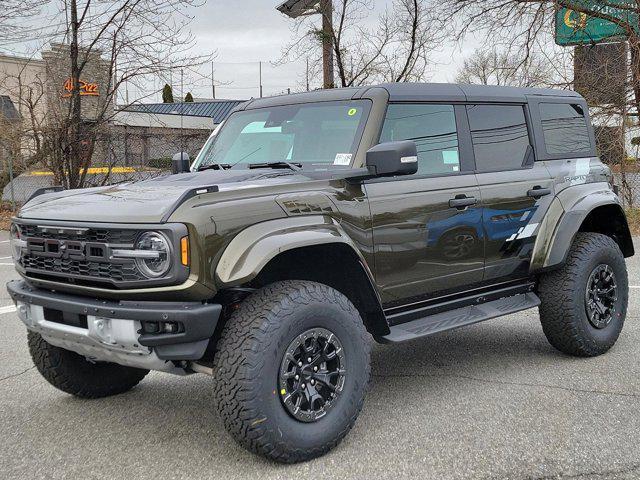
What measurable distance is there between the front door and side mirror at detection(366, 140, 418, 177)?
19 centimetres

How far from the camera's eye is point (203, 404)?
4.39 meters

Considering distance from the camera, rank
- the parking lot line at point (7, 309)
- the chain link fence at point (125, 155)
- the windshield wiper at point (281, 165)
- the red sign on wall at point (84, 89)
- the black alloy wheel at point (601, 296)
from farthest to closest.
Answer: the chain link fence at point (125, 155), the red sign on wall at point (84, 89), the parking lot line at point (7, 309), the black alloy wheel at point (601, 296), the windshield wiper at point (281, 165)

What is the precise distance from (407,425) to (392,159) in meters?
Result: 1.46

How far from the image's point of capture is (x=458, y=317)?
4512mm

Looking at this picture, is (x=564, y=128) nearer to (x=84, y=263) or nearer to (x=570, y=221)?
(x=570, y=221)

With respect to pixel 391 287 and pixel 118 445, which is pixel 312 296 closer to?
pixel 391 287

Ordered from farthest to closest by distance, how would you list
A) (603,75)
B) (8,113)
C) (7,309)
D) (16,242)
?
(8,113) < (603,75) < (7,309) < (16,242)

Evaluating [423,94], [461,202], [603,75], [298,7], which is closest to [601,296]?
[461,202]

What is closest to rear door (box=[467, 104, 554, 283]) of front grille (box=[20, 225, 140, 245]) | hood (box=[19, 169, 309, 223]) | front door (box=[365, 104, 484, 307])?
front door (box=[365, 104, 484, 307])

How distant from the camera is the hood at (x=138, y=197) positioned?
334 centimetres

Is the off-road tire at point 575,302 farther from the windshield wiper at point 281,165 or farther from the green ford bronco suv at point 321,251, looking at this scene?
the windshield wiper at point 281,165

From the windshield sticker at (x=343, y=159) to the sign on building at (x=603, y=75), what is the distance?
11.8 metres

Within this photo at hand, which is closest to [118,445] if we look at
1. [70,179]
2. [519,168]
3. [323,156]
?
[323,156]

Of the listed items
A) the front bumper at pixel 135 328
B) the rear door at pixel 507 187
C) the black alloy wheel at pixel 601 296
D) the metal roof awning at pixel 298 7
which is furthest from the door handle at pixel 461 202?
the metal roof awning at pixel 298 7
